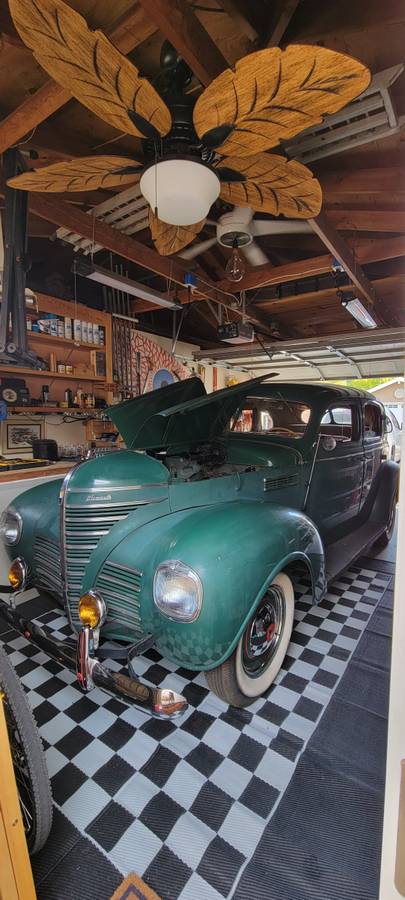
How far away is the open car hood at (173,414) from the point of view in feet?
6.73

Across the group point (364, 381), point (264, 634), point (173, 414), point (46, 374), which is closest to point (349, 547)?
point (264, 634)

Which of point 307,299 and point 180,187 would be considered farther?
point 307,299

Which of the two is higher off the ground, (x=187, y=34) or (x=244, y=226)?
(x=244, y=226)

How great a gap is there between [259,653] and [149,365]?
4541mm

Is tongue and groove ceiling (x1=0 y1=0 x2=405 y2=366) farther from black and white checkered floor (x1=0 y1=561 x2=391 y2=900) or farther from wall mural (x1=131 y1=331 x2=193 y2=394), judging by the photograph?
black and white checkered floor (x1=0 y1=561 x2=391 y2=900)

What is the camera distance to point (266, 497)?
2.19 m

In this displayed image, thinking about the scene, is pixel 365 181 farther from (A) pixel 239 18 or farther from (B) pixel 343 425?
(B) pixel 343 425

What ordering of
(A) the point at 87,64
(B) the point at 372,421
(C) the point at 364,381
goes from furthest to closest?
(C) the point at 364,381 < (B) the point at 372,421 < (A) the point at 87,64

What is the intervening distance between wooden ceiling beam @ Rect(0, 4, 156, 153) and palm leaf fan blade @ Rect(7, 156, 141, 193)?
9.2 inches

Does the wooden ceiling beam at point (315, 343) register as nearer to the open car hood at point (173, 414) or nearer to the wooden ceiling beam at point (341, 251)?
the wooden ceiling beam at point (341, 251)

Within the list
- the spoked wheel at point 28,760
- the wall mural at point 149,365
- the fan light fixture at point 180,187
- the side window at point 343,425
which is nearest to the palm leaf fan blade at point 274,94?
the fan light fixture at point 180,187

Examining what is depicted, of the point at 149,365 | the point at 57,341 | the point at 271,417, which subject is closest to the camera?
the point at 271,417

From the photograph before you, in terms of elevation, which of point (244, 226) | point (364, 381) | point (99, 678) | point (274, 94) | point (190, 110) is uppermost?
point (364, 381)

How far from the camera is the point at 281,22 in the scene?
146cm
